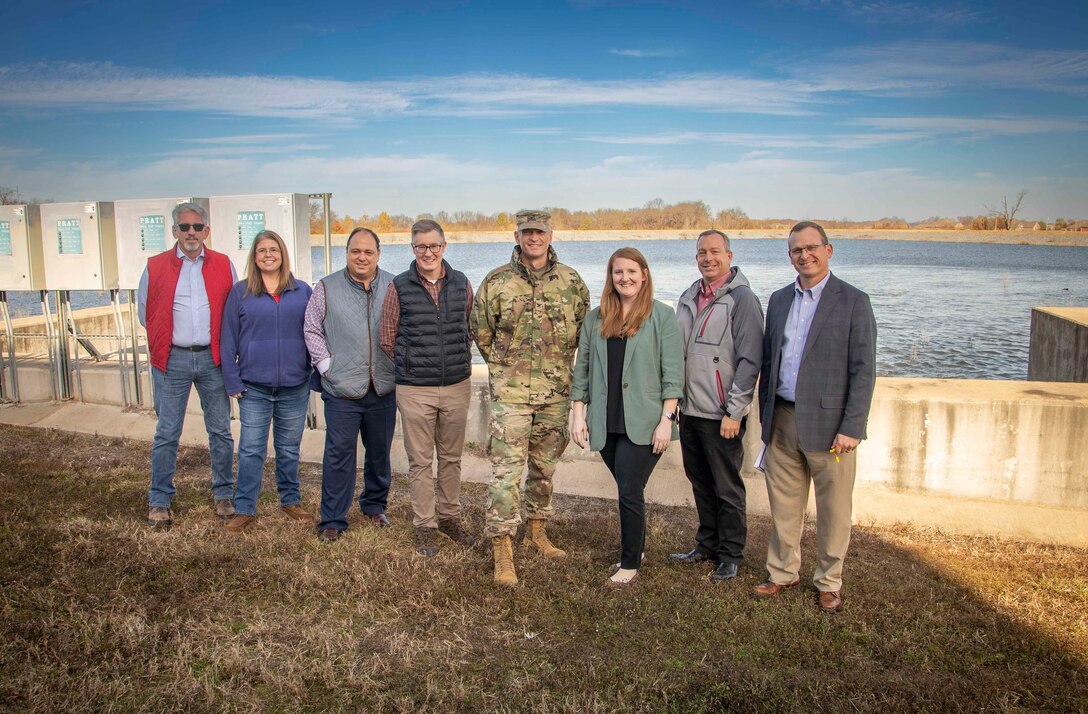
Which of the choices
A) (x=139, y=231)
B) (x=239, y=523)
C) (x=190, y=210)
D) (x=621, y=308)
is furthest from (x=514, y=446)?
(x=139, y=231)

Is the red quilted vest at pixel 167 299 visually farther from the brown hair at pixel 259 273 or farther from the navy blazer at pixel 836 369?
the navy blazer at pixel 836 369

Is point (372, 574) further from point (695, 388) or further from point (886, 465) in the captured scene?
point (886, 465)

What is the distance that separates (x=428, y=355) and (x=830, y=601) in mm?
2608

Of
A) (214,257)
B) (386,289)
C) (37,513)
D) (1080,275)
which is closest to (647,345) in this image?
(386,289)

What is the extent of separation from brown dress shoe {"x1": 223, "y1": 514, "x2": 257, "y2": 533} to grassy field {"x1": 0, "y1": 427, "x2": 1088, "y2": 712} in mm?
72

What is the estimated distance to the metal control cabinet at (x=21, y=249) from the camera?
847cm

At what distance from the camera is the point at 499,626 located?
379 centimetres

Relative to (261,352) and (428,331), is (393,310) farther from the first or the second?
(261,352)

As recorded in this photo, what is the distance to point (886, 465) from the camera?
5.50 metres

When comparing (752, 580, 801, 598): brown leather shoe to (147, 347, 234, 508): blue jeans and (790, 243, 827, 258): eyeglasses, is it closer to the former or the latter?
(790, 243, 827, 258): eyeglasses

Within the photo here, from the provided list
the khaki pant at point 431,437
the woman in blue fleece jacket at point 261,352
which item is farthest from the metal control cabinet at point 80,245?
the khaki pant at point 431,437

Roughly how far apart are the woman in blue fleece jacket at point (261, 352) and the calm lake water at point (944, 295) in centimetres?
338

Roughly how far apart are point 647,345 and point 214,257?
9.97 feet

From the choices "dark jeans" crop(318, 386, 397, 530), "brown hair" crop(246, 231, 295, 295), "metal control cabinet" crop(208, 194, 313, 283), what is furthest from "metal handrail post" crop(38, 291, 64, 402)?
"dark jeans" crop(318, 386, 397, 530)
